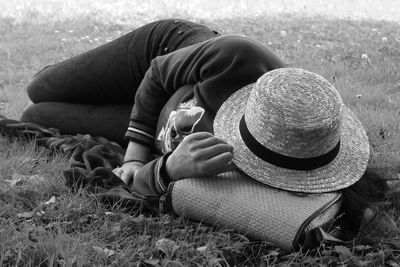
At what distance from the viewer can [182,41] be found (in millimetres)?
3152

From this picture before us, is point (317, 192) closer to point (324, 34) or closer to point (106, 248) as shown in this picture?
point (106, 248)

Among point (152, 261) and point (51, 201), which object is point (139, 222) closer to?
point (152, 261)

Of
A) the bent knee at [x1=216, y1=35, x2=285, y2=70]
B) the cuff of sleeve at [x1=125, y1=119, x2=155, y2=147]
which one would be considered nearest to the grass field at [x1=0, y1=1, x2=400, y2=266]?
the cuff of sleeve at [x1=125, y1=119, x2=155, y2=147]

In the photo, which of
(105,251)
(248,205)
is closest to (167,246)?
(105,251)

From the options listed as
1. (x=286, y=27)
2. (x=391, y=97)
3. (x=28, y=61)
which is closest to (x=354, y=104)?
(x=391, y=97)

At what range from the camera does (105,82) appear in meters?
3.25

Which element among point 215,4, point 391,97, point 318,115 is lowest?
point 215,4

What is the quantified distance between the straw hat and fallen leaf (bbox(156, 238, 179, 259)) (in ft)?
1.18

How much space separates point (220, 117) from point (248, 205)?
0.40m

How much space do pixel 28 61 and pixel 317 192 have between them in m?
4.24

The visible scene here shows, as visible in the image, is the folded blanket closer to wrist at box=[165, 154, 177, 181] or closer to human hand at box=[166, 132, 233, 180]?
wrist at box=[165, 154, 177, 181]

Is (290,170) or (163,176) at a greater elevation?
(290,170)

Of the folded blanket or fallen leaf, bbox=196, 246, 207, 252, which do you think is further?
the folded blanket

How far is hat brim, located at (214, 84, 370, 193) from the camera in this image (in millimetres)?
2086
